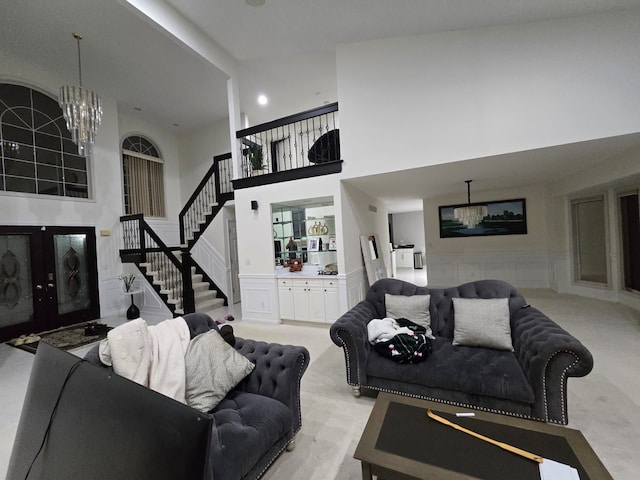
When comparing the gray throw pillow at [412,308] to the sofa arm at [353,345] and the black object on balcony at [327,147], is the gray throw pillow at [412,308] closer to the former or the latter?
the sofa arm at [353,345]

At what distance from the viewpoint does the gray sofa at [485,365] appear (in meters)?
1.76

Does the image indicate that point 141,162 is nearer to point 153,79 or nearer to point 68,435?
point 153,79

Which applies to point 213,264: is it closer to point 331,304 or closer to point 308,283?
point 308,283

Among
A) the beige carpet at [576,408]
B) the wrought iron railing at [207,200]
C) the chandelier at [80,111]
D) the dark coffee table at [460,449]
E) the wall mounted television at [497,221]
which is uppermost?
the chandelier at [80,111]

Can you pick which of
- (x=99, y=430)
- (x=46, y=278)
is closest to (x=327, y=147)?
(x=99, y=430)

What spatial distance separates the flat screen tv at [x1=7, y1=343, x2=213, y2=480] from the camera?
786 millimetres

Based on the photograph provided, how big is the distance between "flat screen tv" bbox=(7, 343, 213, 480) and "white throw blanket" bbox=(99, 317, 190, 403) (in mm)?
294

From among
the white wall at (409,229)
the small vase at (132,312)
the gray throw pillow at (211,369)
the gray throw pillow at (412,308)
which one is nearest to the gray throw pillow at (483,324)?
the gray throw pillow at (412,308)

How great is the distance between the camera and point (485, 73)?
3516 mm

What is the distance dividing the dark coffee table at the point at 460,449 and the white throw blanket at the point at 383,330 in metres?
0.84

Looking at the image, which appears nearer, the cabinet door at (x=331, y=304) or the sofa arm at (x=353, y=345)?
the sofa arm at (x=353, y=345)

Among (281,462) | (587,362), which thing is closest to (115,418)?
(281,462)

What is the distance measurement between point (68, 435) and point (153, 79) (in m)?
6.63

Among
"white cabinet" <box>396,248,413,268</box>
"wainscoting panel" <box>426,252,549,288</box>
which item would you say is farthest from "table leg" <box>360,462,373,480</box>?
"white cabinet" <box>396,248,413,268</box>
